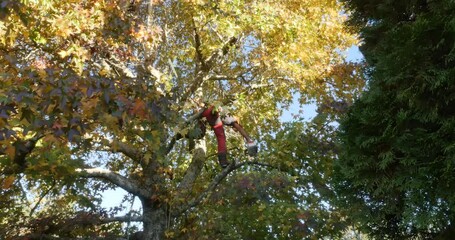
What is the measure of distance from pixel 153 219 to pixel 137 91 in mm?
5660

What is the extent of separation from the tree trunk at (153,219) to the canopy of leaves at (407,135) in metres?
6.06

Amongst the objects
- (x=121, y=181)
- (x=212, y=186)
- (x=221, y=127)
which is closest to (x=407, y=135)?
(x=221, y=127)

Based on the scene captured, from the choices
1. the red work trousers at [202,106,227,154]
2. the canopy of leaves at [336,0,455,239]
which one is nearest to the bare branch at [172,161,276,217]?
the red work trousers at [202,106,227,154]

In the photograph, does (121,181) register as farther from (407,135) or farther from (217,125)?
(407,135)

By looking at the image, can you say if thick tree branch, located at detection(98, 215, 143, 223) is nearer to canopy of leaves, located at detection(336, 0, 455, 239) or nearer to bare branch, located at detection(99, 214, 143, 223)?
bare branch, located at detection(99, 214, 143, 223)

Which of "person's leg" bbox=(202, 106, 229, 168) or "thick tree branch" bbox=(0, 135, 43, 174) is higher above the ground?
"person's leg" bbox=(202, 106, 229, 168)

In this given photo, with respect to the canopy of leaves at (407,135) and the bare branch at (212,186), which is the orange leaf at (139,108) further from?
the bare branch at (212,186)

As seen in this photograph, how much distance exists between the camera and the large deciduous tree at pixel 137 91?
4.70 meters

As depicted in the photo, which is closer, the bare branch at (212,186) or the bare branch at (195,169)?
the bare branch at (212,186)

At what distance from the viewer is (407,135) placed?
4441mm

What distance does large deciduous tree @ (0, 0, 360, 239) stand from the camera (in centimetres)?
470

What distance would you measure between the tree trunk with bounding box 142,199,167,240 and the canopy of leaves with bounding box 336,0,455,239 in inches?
238

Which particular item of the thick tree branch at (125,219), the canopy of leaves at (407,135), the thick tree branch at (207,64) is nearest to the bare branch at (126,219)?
the thick tree branch at (125,219)

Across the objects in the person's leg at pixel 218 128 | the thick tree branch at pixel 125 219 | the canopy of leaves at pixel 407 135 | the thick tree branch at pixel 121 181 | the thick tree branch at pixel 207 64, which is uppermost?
the thick tree branch at pixel 207 64
